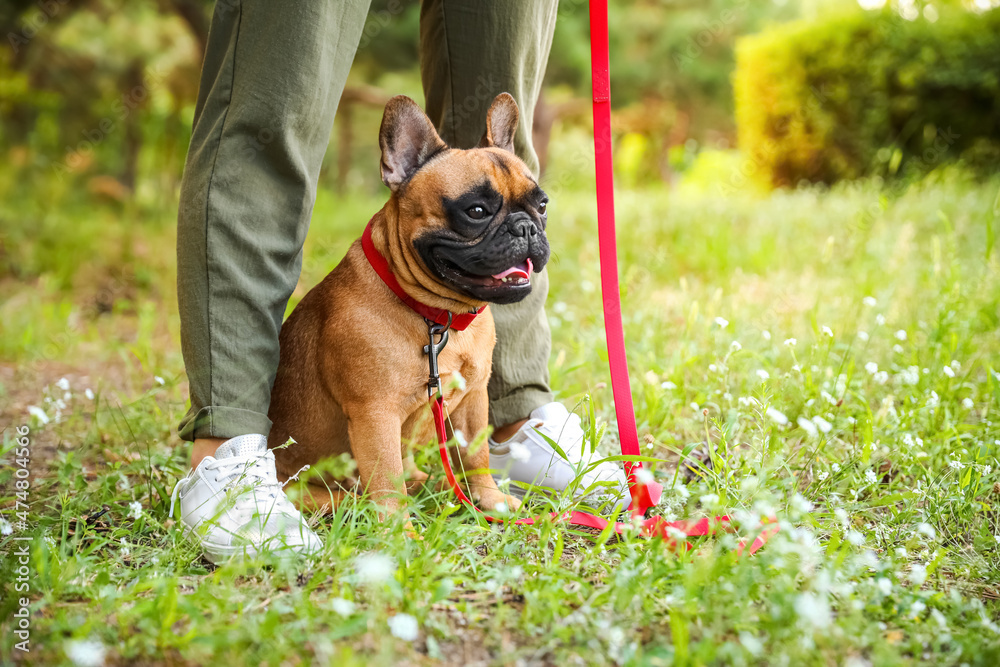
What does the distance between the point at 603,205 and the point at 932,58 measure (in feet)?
23.6

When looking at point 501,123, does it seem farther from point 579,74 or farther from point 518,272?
point 579,74

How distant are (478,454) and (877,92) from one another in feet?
24.6

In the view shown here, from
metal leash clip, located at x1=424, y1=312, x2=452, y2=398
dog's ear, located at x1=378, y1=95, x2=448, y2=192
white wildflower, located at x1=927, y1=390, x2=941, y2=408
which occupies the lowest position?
white wildflower, located at x1=927, y1=390, x2=941, y2=408

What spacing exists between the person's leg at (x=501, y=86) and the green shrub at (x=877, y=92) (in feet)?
19.4

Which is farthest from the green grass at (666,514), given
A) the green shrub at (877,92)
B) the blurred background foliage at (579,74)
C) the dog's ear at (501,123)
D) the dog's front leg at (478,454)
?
the green shrub at (877,92)

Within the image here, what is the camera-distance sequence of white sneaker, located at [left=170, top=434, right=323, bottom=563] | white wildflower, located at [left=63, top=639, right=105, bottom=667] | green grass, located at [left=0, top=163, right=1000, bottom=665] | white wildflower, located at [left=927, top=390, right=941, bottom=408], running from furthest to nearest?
white wildflower, located at [left=927, top=390, right=941, bottom=408] < white sneaker, located at [left=170, top=434, right=323, bottom=563] < green grass, located at [left=0, top=163, right=1000, bottom=665] < white wildflower, located at [left=63, top=639, right=105, bottom=667]

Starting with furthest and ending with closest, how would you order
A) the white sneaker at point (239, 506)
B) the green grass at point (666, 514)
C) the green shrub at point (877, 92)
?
the green shrub at point (877, 92), the white sneaker at point (239, 506), the green grass at point (666, 514)

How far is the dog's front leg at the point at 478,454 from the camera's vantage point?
2.06 meters

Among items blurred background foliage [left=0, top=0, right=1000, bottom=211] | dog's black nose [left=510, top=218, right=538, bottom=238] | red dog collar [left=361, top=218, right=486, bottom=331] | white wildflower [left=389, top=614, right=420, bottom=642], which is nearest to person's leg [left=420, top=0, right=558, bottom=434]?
red dog collar [left=361, top=218, right=486, bottom=331]

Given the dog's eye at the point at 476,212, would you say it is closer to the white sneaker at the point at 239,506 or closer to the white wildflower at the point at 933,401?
the white sneaker at the point at 239,506

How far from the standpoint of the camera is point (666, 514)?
1815 mm

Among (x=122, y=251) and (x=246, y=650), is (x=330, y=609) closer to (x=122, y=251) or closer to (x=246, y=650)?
(x=246, y=650)

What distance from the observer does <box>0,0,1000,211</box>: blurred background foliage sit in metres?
7.29

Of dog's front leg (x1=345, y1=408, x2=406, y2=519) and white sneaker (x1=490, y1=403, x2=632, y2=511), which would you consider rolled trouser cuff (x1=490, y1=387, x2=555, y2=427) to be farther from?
dog's front leg (x1=345, y1=408, x2=406, y2=519)
